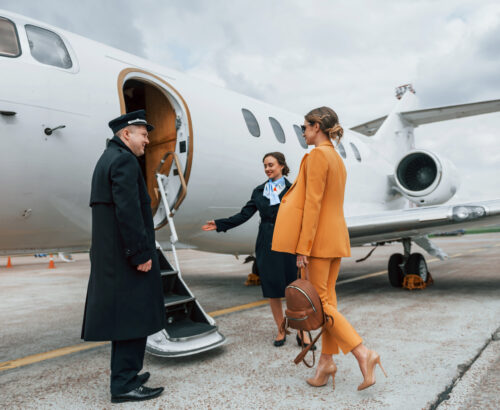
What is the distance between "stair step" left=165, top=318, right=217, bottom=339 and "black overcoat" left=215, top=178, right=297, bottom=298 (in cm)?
61

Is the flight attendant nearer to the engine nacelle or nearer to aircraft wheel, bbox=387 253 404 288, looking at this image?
aircraft wheel, bbox=387 253 404 288

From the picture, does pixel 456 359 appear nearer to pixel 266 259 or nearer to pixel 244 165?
pixel 266 259

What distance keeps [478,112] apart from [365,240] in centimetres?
557

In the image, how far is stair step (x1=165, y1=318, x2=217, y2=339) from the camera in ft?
11.6

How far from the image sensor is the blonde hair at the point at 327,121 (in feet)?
9.83

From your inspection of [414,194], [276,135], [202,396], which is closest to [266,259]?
[202,396]

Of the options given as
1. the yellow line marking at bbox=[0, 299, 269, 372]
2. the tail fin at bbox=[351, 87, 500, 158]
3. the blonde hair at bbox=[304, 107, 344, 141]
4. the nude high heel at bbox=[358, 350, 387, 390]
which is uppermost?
the tail fin at bbox=[351, 87, 500, 158]

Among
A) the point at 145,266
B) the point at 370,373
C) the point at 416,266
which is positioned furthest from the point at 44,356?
the point at 416,266

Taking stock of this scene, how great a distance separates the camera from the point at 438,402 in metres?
2.63

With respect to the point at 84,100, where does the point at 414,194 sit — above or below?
below

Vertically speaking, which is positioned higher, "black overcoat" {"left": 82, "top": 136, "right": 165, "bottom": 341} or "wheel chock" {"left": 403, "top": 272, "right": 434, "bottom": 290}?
"black overcoat" {"left": 82, "top": 136, "right": 165, "bottom": 341}

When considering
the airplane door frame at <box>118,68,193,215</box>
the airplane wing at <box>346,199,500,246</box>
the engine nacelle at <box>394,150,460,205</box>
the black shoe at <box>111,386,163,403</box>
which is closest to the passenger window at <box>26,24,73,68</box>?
the airplane door frame at <box>118,68,193,215</box>

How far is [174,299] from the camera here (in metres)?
3.86

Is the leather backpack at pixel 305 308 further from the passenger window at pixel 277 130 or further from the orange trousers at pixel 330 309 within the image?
the passenger window at pixel 277 130
